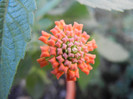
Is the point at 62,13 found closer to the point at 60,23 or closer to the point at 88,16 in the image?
the point at 88,16

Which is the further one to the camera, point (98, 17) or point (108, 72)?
point (98, 17)

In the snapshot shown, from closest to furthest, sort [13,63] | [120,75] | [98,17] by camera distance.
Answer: [13,63]
[120,75]
[98,17]

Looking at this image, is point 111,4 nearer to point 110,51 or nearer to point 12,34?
point 12,34

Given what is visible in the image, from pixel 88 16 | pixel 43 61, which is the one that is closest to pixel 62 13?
pixel 88 16

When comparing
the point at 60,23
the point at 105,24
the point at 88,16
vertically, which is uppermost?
the point at 105,24

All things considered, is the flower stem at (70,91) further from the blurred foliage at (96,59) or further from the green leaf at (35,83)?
the green leaf at (35,83)

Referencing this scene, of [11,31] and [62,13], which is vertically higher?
[62,13]

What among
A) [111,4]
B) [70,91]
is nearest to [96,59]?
[70,91]
